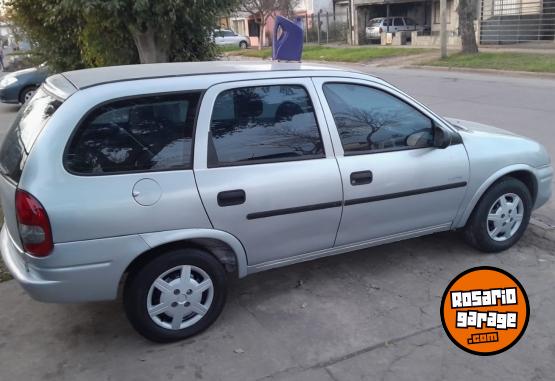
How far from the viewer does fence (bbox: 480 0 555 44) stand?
83.6 feet

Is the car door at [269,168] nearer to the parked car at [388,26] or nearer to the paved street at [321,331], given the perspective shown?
the paved street at [321,331]

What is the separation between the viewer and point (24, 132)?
10.9 ft

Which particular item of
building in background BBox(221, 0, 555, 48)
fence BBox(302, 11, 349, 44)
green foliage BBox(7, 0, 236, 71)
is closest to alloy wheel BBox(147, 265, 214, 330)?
green foliage BBox(7, 0, 236, 71)

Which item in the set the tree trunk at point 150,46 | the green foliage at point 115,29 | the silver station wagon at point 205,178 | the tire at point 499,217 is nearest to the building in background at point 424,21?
the green foliage at point 115,29

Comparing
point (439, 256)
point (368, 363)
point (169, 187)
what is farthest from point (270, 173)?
point (439, 256)

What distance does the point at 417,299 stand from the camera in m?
3.78

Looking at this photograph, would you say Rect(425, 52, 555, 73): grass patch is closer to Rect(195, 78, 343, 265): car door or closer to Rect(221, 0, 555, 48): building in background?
Rect(221, 0, 555, 48): building in background

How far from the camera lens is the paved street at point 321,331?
Result: 10.1ft

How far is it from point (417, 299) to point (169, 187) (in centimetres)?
189

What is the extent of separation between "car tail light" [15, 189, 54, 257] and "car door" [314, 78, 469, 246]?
1.86 m

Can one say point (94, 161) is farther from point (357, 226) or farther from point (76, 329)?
point (357, 226)

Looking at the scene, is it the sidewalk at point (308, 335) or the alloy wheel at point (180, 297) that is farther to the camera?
the alloy wheel at point (180, 297)

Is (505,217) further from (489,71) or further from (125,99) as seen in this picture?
(489,71)

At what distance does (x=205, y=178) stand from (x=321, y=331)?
3.97 ft
